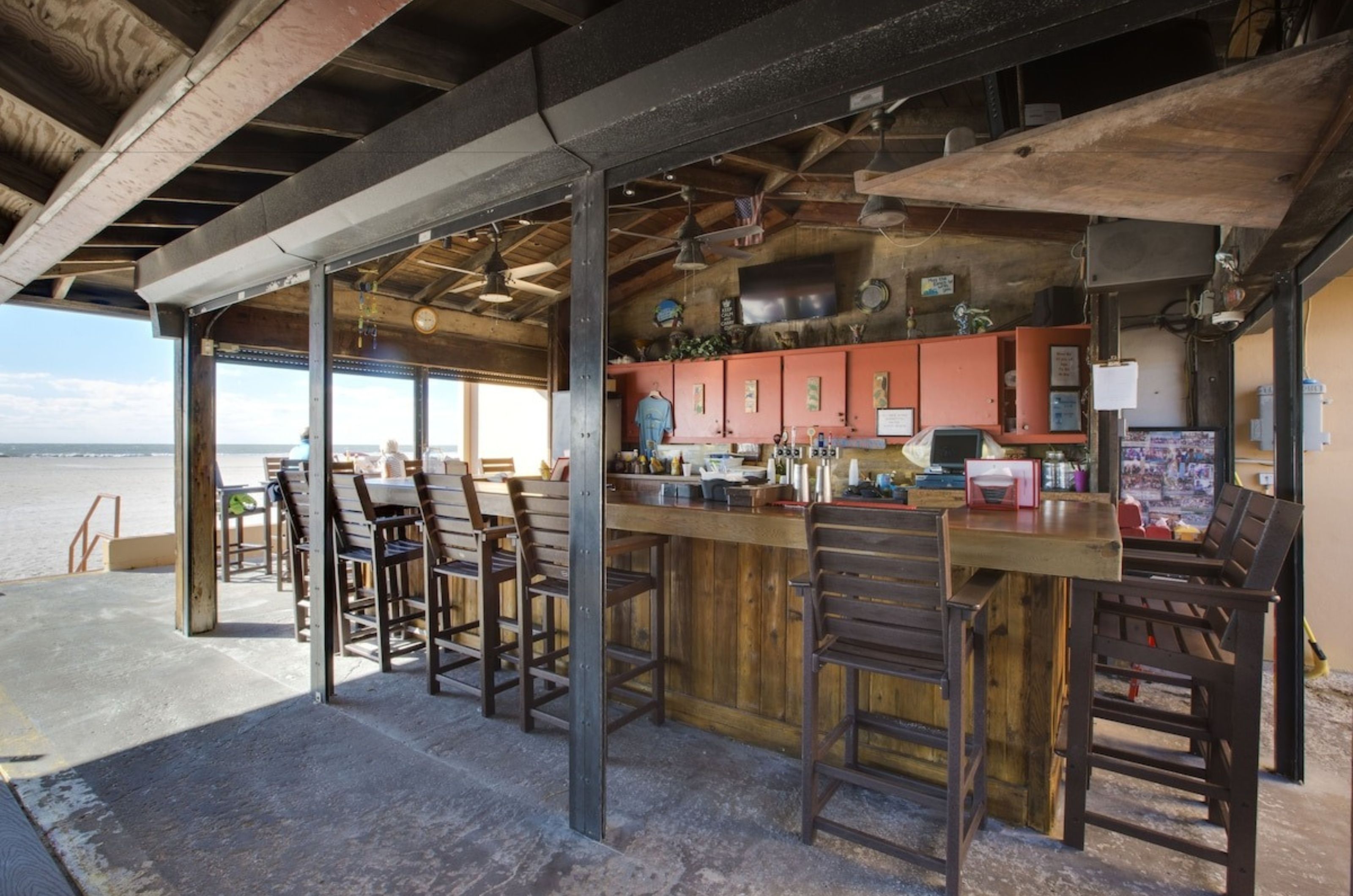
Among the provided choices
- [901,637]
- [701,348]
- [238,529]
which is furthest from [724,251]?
[238,529]

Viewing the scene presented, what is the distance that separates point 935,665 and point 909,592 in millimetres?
251

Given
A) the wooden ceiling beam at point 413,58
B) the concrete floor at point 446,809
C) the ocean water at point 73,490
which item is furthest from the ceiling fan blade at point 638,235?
the ocean water at point 73,490

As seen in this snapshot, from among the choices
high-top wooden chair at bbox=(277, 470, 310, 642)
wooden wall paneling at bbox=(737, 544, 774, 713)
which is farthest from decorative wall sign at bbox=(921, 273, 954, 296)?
high-top wooden chair at bbox=(277, 470, 310, 642)

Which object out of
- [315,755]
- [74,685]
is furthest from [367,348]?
[315,755]

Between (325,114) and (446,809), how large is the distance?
8.83 ft

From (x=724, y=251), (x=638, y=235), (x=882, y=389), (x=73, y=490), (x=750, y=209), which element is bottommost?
(x=73, y=490)

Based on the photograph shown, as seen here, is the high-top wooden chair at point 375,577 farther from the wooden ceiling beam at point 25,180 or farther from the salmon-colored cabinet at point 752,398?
the salmon-colored cabinet at point 752,398

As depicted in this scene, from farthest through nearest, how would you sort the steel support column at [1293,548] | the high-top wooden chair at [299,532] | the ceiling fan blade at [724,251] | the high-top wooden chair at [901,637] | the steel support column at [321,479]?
the ceiling fan blade at [724,251], the high-top wooden chair at [299,532], the steel support column at [321,479], the steel support column at [1293,548], the high-top wooden chair at [901,637]

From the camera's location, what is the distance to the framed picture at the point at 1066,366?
4.94 meters

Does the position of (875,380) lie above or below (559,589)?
above

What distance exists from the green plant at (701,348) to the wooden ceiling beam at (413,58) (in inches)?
195

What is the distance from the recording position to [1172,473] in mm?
4508

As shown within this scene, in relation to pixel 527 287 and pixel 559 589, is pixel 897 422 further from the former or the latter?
pixel 559 589

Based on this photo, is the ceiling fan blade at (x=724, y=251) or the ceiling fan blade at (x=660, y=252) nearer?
the ceiling fan blade at (x=724, y=251)
